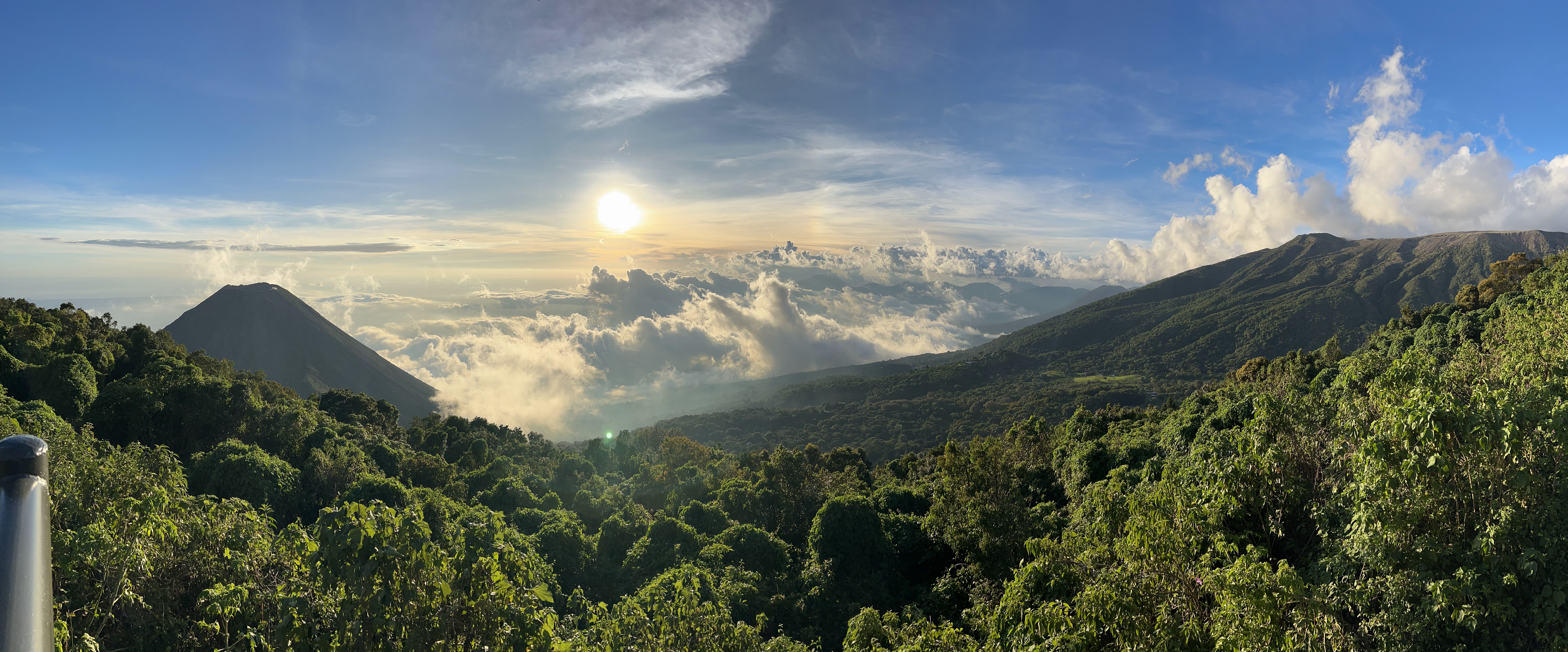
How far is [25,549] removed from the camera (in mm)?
2230

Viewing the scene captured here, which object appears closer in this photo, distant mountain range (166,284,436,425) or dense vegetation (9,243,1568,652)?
dense vegetation (9,243,1568,652)

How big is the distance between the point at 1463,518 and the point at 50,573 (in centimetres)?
1398

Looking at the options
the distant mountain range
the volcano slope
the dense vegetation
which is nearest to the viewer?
the dense vegetation

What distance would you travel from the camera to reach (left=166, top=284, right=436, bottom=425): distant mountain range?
15700cm

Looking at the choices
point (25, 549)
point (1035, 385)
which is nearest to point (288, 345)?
point (1035, 385)

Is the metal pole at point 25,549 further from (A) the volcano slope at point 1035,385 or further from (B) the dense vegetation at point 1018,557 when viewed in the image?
(A) the volcano slope at point 1035,385

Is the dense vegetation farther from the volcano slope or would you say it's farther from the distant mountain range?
the distant mountain range

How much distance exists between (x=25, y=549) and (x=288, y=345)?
20306 centimetres

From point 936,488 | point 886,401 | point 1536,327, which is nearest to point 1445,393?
point 1536,327

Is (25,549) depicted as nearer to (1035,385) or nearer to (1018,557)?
(1018,557)

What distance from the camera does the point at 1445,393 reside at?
9211 mm

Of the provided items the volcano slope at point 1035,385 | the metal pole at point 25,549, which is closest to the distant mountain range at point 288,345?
the volcano slope at point 1035,385

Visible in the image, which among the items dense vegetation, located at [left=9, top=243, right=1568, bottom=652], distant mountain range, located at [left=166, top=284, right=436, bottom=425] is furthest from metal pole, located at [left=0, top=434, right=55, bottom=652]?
distant mountain range, located at [left=166, top=284, right=436, bottom=425]

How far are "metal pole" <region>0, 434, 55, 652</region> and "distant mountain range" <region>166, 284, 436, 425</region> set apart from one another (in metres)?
170
